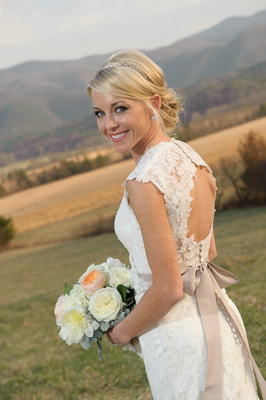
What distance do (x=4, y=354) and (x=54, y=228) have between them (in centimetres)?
3169

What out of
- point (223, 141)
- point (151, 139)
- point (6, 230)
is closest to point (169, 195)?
point (151, 139)

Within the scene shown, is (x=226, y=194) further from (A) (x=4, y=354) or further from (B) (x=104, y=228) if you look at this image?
(A) (x=4, y=354)

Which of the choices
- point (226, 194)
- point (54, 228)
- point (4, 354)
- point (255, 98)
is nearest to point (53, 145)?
point (255, 98)

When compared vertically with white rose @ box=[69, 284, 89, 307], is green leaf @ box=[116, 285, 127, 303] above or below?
above

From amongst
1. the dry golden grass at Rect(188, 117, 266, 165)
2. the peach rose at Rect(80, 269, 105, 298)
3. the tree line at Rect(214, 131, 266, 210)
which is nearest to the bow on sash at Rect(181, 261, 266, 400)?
the peach rose at Rect(80, 269, 105, 298)

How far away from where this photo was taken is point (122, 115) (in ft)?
7.43

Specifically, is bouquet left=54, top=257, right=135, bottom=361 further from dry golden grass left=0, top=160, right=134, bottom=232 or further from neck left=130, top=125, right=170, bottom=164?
dry golden grass left=0, top=160, right=134, bottom=232

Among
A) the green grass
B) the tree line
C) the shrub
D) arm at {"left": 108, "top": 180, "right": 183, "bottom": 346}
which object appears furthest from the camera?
the shrub

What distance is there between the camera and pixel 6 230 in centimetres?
4078

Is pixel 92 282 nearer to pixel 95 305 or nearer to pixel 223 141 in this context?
pixel 95 305

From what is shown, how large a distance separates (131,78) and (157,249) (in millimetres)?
768

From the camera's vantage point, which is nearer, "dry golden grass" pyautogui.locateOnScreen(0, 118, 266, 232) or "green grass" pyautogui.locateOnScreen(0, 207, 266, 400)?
"green grass" pyautogui.locateOnScreen(0, 207, 266, 400)

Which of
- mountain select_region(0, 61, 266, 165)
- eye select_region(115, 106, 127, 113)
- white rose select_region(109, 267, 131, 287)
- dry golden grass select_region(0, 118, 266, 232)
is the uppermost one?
eye select_region(115, 106, 127, 113)

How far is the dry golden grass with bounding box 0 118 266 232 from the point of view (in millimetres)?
38125
